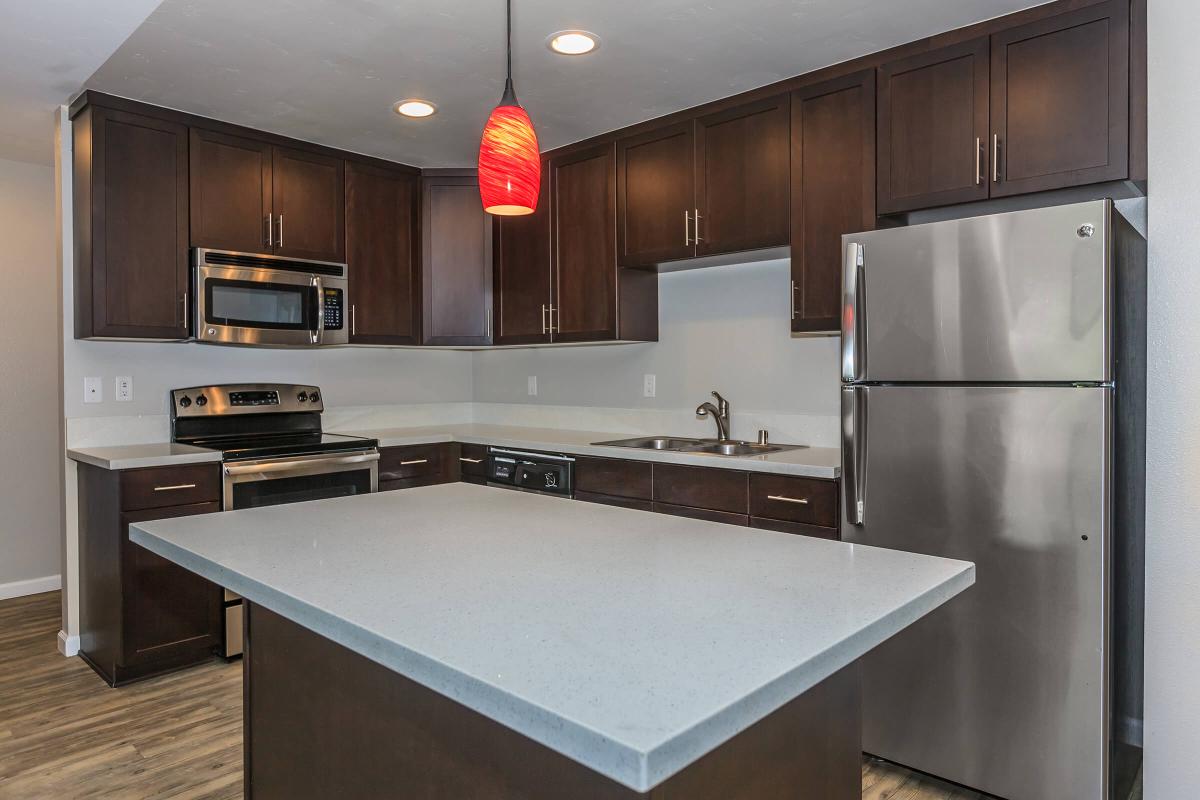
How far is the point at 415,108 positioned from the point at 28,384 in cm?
273

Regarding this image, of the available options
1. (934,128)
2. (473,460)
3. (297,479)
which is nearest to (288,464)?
(297,479)

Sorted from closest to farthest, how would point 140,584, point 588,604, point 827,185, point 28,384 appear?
1. point 588,604
2. point 827,185
3. point 140,584
4. point 28,384

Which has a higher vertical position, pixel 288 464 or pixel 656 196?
pixel 656 196

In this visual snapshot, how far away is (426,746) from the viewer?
1.22 metres

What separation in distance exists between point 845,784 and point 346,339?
10.4 ft

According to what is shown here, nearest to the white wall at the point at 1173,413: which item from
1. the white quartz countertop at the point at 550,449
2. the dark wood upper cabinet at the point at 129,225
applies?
the white quartz countertop at the point at 550,449

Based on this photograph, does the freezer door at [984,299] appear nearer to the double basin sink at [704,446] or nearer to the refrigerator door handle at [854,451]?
the refrigerator door handle at [854,451]

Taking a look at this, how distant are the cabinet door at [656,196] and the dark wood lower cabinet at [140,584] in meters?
2.04

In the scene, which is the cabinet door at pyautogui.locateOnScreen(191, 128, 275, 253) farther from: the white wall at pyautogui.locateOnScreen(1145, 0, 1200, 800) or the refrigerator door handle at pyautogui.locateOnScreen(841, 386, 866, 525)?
the white wall at pyautogui.locateOnScreen(1145, 0, 1200, 800)

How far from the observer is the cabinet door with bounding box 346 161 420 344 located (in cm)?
390

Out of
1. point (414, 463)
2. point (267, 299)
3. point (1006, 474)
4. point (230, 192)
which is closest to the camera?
point (1006, 474)

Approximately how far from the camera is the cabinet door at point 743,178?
2961 millimetres

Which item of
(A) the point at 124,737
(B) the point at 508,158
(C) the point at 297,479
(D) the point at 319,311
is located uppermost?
(B) the point at 508,158

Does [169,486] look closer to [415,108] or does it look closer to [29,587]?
[415,108]
